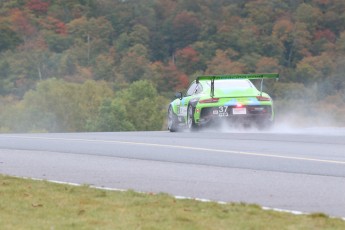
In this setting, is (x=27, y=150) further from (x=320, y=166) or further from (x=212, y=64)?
(x=212, y=64)

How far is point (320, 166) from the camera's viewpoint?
16.3 meters

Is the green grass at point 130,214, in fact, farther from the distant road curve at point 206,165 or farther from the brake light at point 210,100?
the brake light at point 210,100

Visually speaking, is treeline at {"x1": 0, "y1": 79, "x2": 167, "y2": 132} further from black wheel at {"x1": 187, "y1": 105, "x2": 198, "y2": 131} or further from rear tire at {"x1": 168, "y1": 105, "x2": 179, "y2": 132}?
black wheel at {"x1": 187, "y1": 105, "x2": 198, "y2": 131}

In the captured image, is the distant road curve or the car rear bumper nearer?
the distant road curve

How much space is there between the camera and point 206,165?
55.0ft

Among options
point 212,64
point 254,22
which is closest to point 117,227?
point 212,64

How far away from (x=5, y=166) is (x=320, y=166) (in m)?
4.65

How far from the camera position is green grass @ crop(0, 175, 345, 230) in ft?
34.4

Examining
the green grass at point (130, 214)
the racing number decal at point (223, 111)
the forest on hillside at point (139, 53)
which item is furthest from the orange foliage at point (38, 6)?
the green grass at point (130, 214)

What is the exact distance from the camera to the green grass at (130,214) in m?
10.5

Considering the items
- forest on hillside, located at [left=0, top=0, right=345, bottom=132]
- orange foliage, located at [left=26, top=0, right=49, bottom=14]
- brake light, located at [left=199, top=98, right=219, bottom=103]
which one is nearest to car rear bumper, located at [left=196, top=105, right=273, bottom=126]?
brake light, located at [left=199, top=98, right=219, bottom=103]

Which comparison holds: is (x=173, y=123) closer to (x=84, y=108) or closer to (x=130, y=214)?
(x=130, y=214)

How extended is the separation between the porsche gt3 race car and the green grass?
1306cm

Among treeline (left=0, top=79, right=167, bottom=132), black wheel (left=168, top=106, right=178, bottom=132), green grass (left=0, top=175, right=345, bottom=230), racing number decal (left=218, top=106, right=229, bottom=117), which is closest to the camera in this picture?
green grass (left=0, top=175, right=345, bottom=230)
